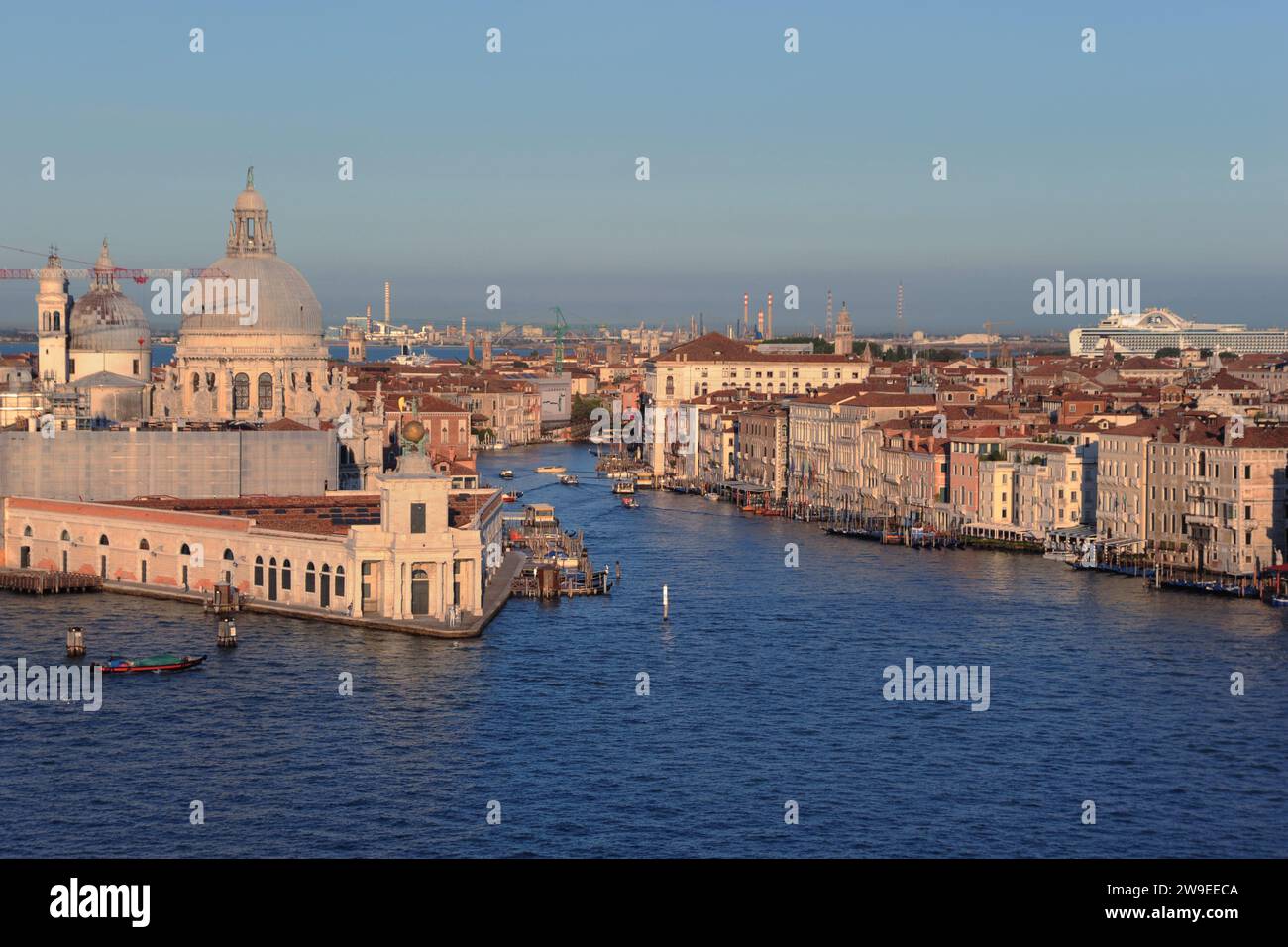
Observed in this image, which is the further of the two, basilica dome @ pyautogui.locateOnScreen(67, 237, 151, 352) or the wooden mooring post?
basilica dome @ pyautogui.locateOnScreen(67, 237, 151, 352)

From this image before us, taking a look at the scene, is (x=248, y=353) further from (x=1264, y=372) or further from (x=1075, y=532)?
(x=1264, y=372)

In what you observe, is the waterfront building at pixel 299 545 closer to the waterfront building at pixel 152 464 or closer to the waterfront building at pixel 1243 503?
the waterfront building at pixel 152 464

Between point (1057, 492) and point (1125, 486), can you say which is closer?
point (1125, 486)

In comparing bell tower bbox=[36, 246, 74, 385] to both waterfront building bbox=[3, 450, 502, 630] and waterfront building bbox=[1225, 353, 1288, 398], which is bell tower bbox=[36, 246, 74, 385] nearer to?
waterfront building bbox=[3, 450, 502, 630]

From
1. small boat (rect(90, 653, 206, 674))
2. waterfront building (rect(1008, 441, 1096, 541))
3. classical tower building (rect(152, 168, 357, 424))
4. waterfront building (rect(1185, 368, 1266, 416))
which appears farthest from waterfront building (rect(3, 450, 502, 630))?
waterfront building (rect(1185, 368, 1266, 416))

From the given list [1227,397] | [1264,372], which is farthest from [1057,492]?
[1264,372]
